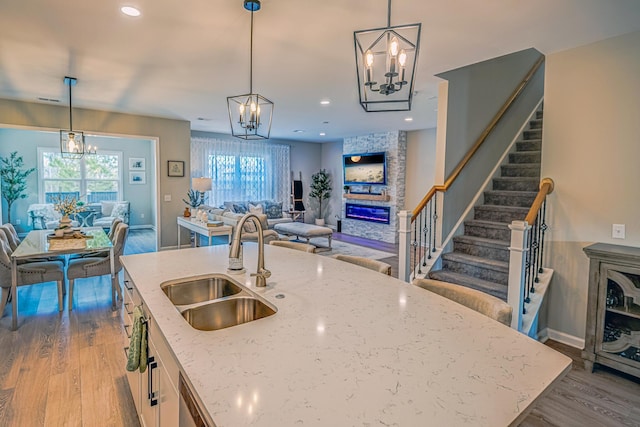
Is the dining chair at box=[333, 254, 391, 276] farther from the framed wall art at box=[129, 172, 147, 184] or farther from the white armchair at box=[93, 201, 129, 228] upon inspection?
the framed wall art at box=[129, 172, 147, 184]

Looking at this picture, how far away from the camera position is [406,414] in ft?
2.74

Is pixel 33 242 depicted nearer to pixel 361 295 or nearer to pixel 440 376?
pixel 361 295

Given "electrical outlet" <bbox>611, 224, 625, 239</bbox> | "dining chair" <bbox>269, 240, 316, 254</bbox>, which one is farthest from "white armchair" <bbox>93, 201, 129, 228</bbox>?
"electrical outlet" <bbox>611, 224, 625, 239</bbox>

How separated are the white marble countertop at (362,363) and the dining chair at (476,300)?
152 millimetres

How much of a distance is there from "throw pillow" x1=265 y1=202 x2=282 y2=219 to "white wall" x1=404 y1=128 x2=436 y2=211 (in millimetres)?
3304

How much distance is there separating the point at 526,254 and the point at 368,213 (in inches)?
233

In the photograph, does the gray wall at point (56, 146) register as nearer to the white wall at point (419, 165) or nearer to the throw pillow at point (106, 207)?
the throw pillow at point (106, 207)

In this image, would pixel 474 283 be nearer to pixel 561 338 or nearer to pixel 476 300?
pixel 561 338

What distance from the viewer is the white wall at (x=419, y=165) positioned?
25.3 ft

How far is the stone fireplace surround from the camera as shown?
808 cm

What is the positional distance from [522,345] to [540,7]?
2382 millimetres

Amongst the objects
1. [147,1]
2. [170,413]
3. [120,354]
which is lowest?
[120,354]

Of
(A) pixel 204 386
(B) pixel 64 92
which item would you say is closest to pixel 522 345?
(A) pixel 204 386

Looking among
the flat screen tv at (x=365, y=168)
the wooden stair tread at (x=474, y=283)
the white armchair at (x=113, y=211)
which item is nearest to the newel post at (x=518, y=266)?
the wooden stair tread at (x=474, y=283)
